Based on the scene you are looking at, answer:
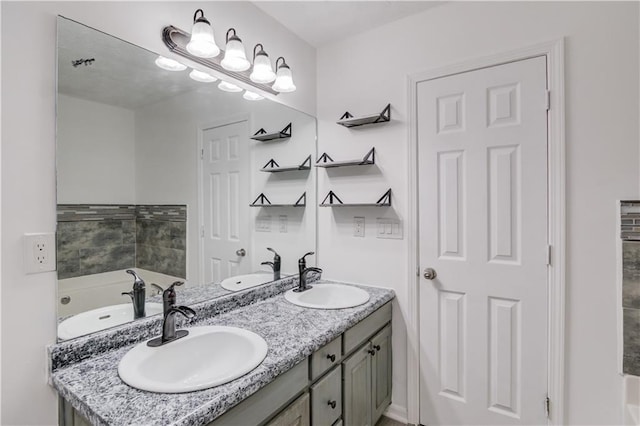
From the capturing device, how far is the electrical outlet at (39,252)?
3.29 feet

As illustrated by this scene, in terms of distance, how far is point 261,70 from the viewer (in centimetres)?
171

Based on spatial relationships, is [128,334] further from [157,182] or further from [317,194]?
[317,194]

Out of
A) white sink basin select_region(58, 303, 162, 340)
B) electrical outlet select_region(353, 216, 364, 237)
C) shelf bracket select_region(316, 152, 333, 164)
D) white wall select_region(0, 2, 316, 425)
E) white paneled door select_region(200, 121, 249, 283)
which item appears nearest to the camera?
white wall select_region(0, 2, 316, 425)

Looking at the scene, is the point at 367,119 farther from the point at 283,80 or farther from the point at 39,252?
the point at 39,252

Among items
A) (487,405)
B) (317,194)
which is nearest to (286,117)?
(317,194)

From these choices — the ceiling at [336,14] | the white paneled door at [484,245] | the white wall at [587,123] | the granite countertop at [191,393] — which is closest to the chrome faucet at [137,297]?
the granite countertop at [191,393]

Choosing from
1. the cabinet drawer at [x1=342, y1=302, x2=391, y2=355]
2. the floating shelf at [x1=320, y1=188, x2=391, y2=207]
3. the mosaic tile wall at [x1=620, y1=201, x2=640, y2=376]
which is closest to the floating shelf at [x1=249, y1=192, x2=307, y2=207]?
the floating shelf at [x1=320, y1=188, x2=391, y2=207]

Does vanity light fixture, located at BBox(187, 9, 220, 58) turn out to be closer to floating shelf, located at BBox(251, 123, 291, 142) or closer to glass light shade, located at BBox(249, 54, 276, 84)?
glass light shade, located at BBox(249, 54, 276, 84)

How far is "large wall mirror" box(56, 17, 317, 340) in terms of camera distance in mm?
1139

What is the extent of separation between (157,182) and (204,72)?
58cm

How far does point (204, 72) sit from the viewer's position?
1.56 meters

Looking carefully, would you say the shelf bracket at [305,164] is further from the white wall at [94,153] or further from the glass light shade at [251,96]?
the white wall at [94,153]

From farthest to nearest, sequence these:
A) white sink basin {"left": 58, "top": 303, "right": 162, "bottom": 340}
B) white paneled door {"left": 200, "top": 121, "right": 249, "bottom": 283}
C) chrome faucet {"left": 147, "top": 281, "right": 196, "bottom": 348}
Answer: white paneled door {"left": 200, "top": 121, "right": 249, "bottom": 283}
chrome faucet {"left": 147, "top": 281, "right": 196, "bottom": 348}
white sink basin {"left": 58, "top": 303, "right": 162, "bottom": 340}

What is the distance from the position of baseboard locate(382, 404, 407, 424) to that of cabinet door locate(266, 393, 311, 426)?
3.21ft
